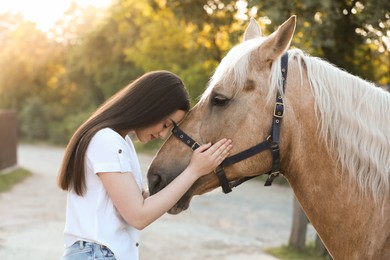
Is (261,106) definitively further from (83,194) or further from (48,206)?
(48,206)

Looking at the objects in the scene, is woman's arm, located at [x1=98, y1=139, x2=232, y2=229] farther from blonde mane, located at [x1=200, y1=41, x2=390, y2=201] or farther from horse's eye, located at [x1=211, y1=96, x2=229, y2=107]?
blonde mane, located at [x1=200, y1=41, x2=390, y2=201]

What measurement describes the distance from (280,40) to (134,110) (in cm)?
74

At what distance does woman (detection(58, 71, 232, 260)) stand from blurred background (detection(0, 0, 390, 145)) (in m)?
2.23

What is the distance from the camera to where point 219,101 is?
2379 millimetres

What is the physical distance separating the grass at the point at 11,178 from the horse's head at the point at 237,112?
10.0 m

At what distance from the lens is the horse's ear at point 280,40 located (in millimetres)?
2197

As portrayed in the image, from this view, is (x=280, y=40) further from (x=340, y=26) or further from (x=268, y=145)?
(x=340, y=26)

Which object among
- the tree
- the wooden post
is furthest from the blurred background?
the wooden post

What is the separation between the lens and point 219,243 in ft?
25.3

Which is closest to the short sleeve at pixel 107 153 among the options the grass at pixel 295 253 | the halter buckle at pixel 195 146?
the halter buckle at pixel 195 146

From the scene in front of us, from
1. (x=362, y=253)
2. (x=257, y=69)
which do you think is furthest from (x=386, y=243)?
(x=257, y=69)

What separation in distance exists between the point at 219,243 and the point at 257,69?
5644mm

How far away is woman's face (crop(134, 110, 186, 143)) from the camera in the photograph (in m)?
2.59

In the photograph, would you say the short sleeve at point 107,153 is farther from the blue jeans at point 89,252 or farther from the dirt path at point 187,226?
the dirt path at point 187,226
